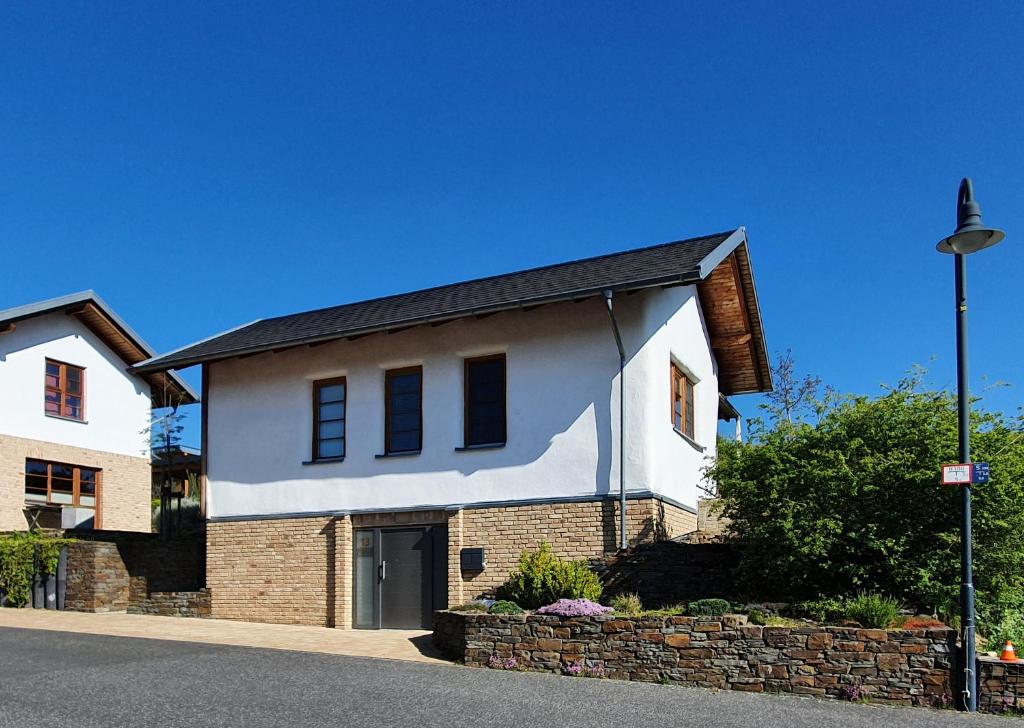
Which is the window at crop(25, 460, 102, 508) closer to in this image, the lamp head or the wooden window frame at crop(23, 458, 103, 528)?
the wooden window frame at crop(23, 458, 103, 528)

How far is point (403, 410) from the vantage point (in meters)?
16.9

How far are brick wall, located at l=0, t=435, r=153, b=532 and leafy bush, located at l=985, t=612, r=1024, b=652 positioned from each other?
2084 centimetres

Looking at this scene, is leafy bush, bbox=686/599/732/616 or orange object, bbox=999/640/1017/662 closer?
orange object, bbox=999/640/1017/662

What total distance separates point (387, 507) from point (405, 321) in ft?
10.4

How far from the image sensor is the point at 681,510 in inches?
631

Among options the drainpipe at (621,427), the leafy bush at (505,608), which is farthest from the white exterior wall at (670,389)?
the leafy bush at (505,608)

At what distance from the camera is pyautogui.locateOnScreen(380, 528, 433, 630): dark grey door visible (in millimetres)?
16047

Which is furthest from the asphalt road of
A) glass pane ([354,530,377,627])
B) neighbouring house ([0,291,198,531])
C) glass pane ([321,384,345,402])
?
neighbouring house ([0,291,198,531])

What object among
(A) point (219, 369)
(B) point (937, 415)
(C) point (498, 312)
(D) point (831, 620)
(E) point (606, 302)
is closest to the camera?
(D) point (831, 620)

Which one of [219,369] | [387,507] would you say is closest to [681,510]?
[387,507]

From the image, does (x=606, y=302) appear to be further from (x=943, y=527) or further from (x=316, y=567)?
(x=316, y=567)

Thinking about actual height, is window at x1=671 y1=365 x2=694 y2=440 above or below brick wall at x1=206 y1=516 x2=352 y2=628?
above

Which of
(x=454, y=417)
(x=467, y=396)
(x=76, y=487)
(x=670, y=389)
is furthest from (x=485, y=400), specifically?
(x=76, y=487)

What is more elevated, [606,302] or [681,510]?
[606,302]
